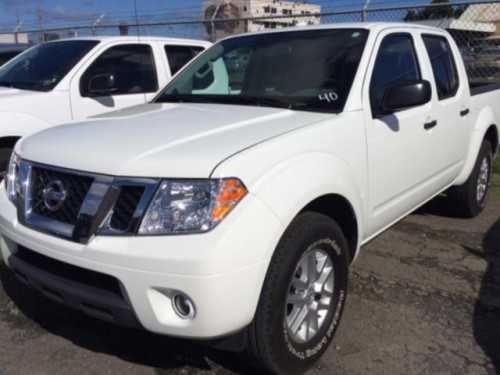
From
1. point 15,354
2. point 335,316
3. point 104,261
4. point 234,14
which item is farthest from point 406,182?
point 234,14

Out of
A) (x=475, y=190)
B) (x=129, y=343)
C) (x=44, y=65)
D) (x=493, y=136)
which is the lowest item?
(x=475, y=190)

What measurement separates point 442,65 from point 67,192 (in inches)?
135

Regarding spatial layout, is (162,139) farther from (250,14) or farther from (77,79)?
(250,14)

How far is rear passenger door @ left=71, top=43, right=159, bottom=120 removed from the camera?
5766 mm

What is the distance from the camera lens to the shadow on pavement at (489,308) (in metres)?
3.17

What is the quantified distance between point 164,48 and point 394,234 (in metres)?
3.55

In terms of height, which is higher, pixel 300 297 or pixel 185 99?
pixel 185 99

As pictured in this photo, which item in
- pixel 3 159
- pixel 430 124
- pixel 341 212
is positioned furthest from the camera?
pixel 3 159

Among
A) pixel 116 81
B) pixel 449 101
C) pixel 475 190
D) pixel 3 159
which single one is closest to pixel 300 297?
pixel 449 101

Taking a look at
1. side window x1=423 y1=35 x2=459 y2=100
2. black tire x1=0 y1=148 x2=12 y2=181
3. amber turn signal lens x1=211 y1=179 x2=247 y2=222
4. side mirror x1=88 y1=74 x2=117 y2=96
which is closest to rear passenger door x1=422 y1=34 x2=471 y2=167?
side window x1=423 y1=35 x2=459 y2=100

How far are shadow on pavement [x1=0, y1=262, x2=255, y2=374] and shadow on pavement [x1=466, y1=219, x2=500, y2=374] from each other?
1377 millimetres

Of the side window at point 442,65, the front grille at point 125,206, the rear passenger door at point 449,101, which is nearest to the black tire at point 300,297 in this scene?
the front grille at point 125,206

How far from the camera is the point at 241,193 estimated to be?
7.83ft

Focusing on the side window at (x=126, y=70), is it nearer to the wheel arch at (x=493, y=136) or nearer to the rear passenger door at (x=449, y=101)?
the rear passenger door at (x=449, y=101)
